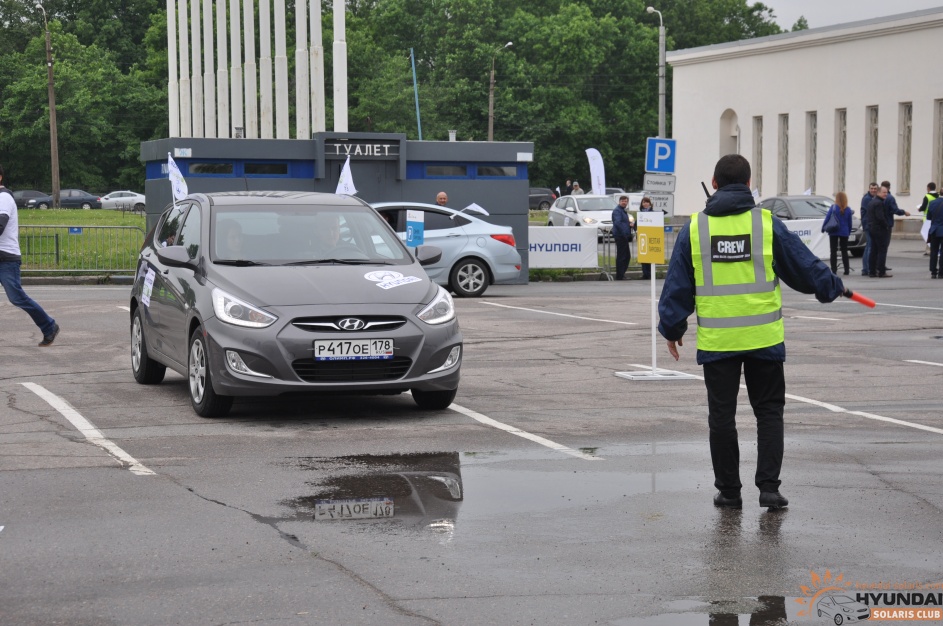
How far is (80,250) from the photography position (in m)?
28.4

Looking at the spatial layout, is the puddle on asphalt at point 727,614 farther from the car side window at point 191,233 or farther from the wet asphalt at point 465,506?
the car side window at point 191,233

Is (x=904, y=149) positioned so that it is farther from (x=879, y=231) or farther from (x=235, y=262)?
(x=235, y=262)

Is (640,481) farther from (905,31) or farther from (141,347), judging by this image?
(905,31)

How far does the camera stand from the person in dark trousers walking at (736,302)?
22.8 ft

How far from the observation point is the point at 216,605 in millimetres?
5125

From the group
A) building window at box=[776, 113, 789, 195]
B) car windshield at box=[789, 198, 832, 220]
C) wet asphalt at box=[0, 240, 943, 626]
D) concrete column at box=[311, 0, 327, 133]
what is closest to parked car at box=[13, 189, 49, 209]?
building window at box=[776, 113, 789, 195]

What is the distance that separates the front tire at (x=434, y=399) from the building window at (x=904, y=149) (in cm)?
4122

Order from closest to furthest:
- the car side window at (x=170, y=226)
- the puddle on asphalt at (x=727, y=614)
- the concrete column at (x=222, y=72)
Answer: the puddle on asphalt at (x=727, y=614) → the car side window at (x=170, y=226) → the concrete column at (x=222, y=72)

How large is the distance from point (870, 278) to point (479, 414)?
20.1 meters

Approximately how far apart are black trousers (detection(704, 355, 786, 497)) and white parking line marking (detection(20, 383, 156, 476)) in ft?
10.2

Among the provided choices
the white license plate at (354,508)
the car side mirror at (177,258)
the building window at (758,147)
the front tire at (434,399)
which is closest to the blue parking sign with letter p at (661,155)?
the front tire at (434,399)

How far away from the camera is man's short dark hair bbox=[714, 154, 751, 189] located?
7.01m

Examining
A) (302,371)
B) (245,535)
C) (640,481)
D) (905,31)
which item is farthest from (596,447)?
(905,31)

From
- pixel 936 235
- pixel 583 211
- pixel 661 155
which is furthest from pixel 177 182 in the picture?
pixel 583 211
